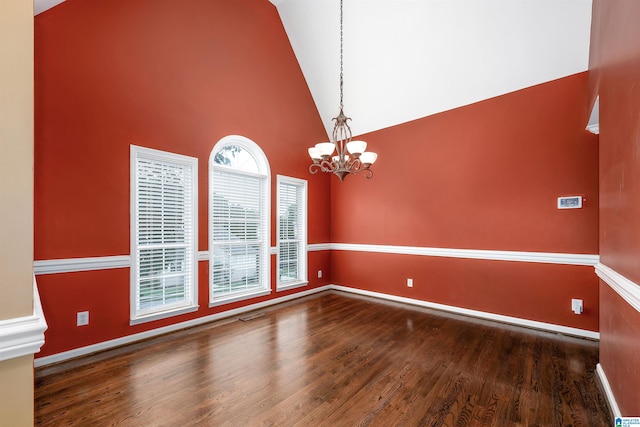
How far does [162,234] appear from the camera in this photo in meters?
3.35

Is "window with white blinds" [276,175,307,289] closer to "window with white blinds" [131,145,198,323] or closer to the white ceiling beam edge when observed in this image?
"window with white blinds" [131,145,198,323]

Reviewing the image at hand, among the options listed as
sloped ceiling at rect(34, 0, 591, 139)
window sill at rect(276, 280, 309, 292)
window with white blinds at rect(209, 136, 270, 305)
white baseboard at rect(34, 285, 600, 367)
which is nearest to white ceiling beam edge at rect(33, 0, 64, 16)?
sloped ceiling at rect(34, 0, 591, 139)

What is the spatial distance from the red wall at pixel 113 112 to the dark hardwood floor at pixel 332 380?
621mm

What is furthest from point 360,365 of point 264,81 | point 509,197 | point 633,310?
point 264,81

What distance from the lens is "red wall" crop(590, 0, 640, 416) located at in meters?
1.53

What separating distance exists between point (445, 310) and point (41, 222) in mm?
4812

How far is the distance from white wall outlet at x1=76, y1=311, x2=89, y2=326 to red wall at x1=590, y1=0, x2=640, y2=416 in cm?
410

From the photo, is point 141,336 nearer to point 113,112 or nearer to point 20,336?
point 113,112

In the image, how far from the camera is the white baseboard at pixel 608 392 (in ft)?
6.36

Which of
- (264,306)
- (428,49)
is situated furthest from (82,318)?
(428,49)

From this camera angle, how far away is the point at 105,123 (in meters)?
2.91

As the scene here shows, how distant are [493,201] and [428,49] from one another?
2.20 m

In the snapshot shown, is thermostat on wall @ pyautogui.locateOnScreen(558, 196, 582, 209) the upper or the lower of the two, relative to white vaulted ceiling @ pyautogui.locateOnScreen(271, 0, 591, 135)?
lower

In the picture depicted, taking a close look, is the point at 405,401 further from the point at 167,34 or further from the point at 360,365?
the point at 167,34
